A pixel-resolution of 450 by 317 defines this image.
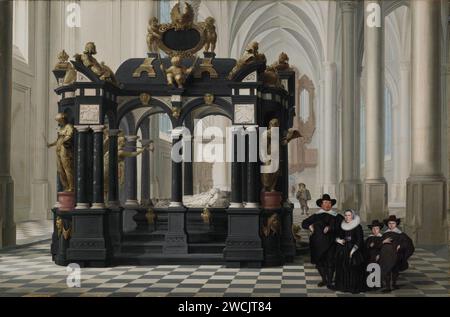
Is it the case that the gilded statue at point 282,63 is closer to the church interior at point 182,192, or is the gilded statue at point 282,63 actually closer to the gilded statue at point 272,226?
the church interior at point 182,192

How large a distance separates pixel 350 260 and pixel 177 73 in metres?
5.23

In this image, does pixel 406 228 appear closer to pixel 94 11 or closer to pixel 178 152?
pixel 178 152

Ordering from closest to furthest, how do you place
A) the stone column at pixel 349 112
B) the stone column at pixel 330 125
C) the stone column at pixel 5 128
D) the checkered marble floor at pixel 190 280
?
the checkered marble floor at pixel 190 280
the stone column at pixel 5 128
the stone column at pixel 349 112
the stone column at pixel 330 125

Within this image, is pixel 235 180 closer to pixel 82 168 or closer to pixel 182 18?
pixel 82 168

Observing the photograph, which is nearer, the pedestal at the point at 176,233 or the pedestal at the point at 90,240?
the pedestal at the point at 90,240

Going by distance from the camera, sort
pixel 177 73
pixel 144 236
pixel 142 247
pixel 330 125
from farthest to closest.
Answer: pixel 330 125 → pixel 144 236 → pixel 142 247 → pixel 177 73

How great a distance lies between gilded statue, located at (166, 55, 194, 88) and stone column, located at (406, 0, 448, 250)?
6280 mm

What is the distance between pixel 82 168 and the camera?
11.8m

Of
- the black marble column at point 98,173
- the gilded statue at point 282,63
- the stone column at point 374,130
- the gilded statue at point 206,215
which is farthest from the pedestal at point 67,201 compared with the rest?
the stone column at point 374,130

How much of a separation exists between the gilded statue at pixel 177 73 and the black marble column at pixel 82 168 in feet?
6.32

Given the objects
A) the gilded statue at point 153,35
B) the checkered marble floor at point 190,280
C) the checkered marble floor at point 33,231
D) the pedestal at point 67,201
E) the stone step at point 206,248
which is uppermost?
the gilded statue at point 153,35

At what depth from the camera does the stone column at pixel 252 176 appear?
461 inches

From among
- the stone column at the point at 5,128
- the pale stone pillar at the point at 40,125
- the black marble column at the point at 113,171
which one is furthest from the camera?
the pale stone pillar at the point at 40,125

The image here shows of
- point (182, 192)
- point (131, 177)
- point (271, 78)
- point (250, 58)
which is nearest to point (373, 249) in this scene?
point (250, 58)
